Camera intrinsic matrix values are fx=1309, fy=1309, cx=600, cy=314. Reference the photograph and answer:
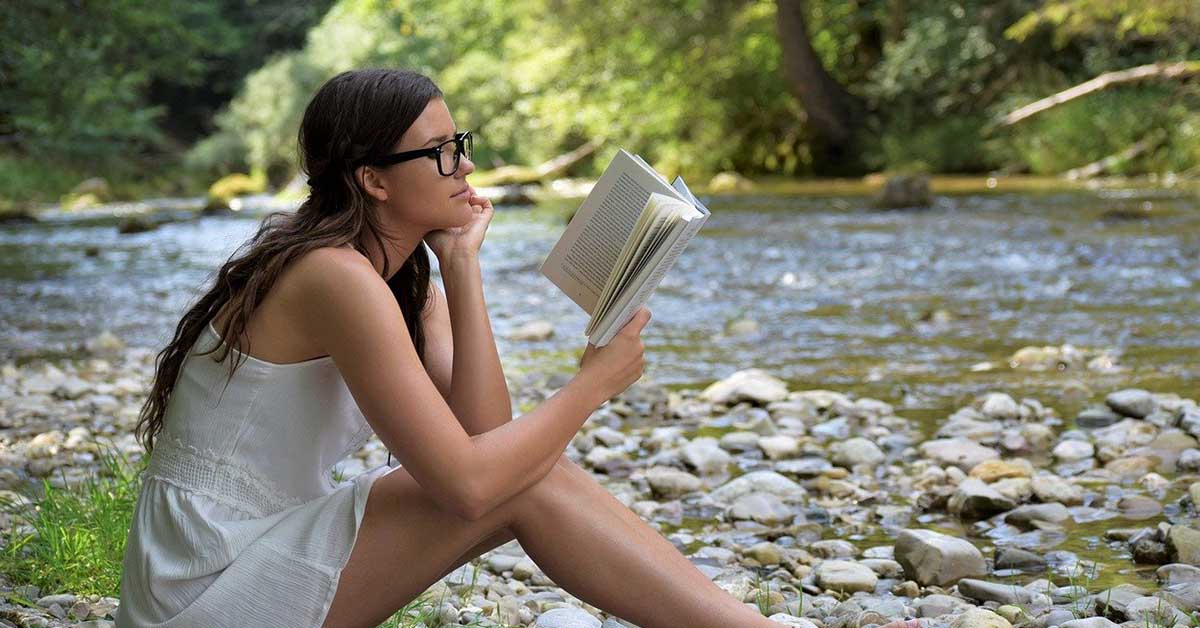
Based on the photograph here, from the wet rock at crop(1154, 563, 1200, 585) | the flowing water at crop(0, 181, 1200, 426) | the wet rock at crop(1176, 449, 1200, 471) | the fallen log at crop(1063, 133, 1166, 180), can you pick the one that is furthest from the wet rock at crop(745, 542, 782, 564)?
the fallen log at crop(1063, 133, 1166, 180)

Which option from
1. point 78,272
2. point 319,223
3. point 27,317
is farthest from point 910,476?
point 78,272

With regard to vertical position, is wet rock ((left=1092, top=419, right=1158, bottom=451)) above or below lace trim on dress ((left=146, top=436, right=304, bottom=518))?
below

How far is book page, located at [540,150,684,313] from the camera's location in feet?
7.48

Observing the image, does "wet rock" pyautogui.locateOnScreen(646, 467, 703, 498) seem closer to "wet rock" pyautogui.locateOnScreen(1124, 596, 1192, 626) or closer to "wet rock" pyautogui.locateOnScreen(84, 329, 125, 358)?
"wet rock" pyautogui.locateOnScreen(1124, 596, 1192, 626)

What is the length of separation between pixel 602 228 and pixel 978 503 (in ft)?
6.50

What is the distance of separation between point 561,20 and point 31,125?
11.6 meters

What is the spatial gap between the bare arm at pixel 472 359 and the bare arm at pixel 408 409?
0.13 m

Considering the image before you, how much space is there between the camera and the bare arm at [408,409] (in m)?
2.12

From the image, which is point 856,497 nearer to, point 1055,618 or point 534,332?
point 1055,618

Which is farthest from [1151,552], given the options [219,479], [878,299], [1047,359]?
[878,299]

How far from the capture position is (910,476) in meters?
4.25

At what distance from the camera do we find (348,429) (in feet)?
7.95

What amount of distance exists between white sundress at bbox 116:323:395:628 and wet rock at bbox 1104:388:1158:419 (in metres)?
3.44

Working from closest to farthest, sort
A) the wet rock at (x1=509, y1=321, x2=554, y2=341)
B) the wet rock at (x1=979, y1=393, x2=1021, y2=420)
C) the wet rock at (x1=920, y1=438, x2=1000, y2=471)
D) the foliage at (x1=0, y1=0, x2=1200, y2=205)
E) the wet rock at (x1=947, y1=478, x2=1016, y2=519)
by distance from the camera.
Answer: the wet rock at (x1=947, y1=478, x2=1016, y2=519), the wet rock at (x1=920, y1=438, x2=1000, y2=471), the wet rock at (x1=979, y1=393, x2=1021, y2=420), the wet rock at (x1=509, y1=321, x2=554, y2=341), the foliage at (x1=0, y1=0, x2=1200, y2=205)
